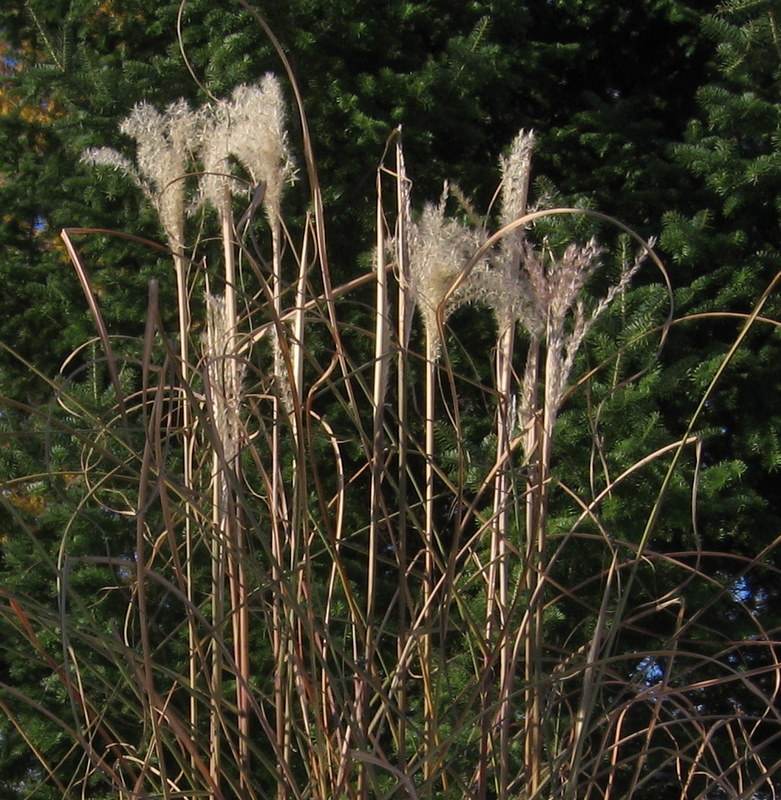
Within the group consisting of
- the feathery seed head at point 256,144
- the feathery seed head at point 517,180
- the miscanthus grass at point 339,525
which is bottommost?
the miscanthus grass at point 339,525

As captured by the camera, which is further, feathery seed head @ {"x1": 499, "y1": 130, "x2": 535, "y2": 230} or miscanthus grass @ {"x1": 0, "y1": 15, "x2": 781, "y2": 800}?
feathery seed head @ {"x1": 499, "y1": 130, "x2": 535, "y2": 230}

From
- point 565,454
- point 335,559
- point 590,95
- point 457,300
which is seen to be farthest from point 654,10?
point 335,559

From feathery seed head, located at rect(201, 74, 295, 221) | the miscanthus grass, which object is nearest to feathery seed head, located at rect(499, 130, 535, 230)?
the miscanthus grass

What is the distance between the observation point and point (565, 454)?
2.32m

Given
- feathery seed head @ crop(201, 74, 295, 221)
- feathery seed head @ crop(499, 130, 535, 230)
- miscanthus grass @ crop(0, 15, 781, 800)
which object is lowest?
miscanthus grass @ crop(0, 15, 781, 800)

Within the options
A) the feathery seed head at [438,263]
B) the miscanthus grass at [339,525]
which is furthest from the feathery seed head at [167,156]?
the feathery seed head at [438,263]

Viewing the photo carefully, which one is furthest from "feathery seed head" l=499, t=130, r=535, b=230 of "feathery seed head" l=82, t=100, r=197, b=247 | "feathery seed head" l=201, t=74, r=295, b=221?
"feathery seed head" l=82, t=100, r=197, b=247

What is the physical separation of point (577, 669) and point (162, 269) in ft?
6.09

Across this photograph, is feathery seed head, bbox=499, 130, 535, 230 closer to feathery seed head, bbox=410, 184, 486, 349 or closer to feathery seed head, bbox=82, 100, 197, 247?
feathery seed head, bbox=410, 184, 486, 349

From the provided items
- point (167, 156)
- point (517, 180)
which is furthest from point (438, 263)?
point (167, 156)

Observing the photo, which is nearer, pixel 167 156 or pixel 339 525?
pixel 167 156

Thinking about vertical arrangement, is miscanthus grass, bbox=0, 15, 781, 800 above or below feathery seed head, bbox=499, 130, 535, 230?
→ below

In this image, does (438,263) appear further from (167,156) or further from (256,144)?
(167,156)

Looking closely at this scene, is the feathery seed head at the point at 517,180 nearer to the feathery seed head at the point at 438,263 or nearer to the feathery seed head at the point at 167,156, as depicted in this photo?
the feathery seed head at the point at 438,263
